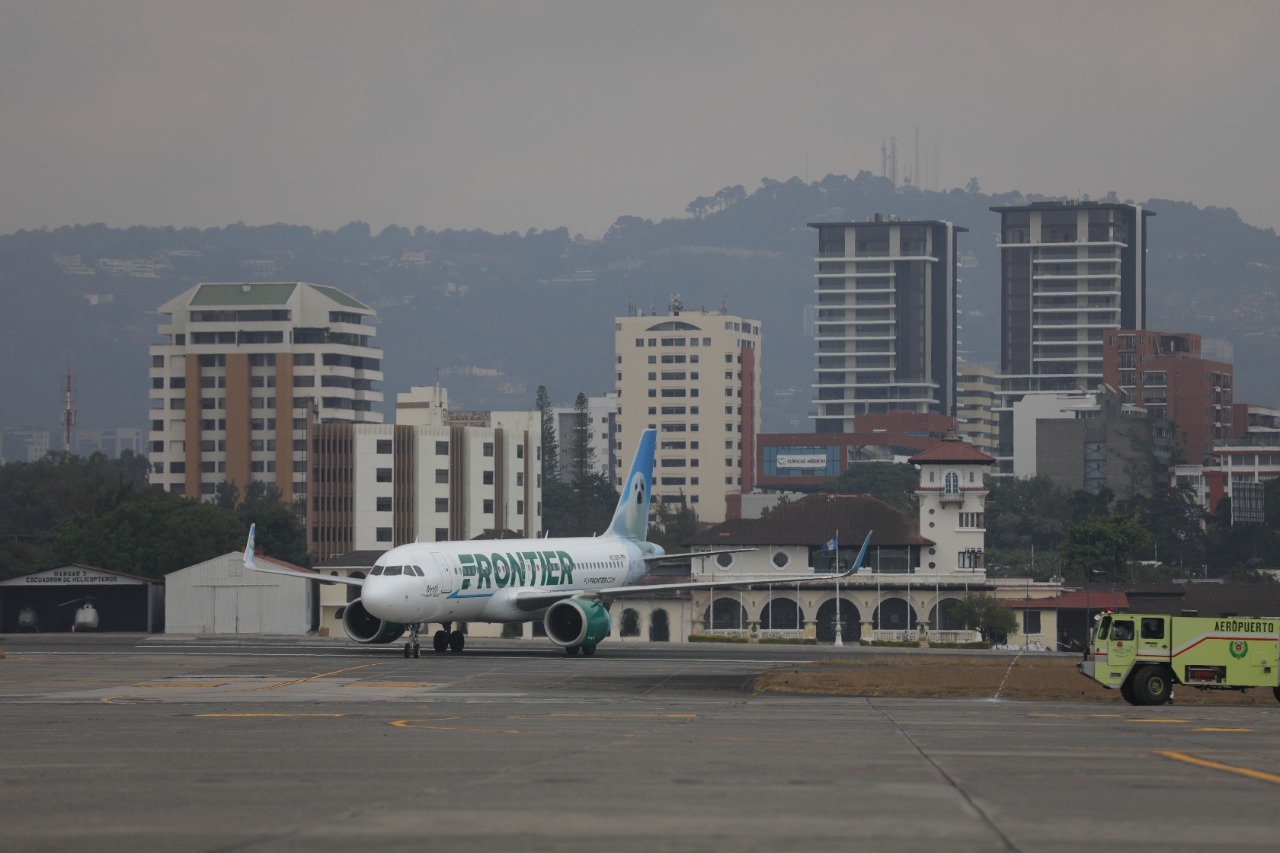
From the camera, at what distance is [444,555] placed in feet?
216

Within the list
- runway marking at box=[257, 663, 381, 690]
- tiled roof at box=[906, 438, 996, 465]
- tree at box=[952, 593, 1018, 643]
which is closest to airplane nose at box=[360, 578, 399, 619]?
runway marking at box=[257, 663, 381, 690]

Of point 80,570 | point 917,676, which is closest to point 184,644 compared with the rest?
point 80,570

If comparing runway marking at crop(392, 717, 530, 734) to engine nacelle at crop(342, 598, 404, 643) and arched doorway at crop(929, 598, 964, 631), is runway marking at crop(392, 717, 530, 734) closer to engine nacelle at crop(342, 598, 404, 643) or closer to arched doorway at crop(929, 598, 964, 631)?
engine nacelle at crop(342, 598, 404, 643)

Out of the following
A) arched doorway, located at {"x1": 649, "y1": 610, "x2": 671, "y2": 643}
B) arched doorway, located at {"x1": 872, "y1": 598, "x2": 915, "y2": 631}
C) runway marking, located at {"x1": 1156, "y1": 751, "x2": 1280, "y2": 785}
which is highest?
runway marking, located at {"x1": 1156, "y1": 751, "x2": 1280, "y2": 785}

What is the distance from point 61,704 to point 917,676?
74.2 feet

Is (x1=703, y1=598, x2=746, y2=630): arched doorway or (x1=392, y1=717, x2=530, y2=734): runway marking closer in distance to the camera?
(x1=392, y1=717, x2=530, y2=734): runway marking

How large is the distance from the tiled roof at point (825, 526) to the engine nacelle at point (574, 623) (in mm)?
58732

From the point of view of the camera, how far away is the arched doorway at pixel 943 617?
119000mm

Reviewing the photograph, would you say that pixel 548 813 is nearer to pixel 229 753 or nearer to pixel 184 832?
pixel 184 832

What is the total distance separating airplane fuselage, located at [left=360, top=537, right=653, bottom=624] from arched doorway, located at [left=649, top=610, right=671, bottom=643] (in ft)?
159

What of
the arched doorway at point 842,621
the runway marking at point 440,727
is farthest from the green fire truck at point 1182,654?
the arched doorway at point 842,621

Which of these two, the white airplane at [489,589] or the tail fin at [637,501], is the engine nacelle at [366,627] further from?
the tail fin at [637,501]

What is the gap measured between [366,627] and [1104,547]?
93.4 m

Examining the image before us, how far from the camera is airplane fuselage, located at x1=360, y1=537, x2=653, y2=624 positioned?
210 feet
